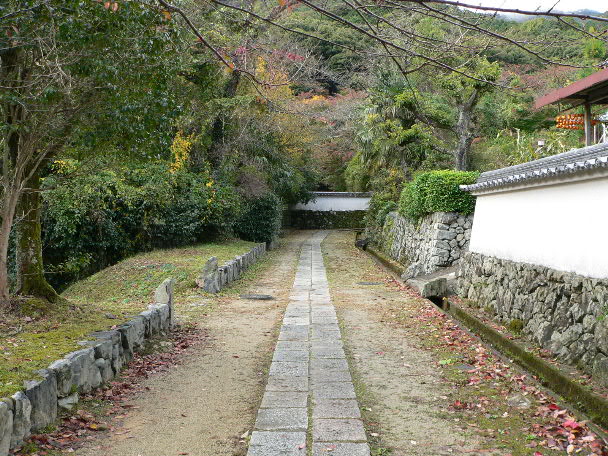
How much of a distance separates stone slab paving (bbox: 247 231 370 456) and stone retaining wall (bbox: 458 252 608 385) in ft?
7.21

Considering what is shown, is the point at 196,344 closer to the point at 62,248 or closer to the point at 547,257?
the point at 547,257

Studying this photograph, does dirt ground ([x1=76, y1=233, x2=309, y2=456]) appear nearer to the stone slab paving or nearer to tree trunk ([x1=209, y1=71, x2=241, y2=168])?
the stone slab paving

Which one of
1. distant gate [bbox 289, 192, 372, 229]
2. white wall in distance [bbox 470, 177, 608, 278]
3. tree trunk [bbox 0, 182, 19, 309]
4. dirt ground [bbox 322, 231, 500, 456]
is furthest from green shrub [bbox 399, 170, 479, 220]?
distant gate [bbox 289, 192, 372, 229]

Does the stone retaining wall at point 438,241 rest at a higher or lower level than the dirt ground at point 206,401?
higher

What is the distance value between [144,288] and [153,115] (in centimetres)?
641

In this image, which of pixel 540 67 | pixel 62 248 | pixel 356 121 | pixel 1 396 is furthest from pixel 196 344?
pixel 540 67

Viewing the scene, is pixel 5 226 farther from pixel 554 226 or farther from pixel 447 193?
pixel 447 193

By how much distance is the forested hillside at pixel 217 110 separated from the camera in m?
5.19

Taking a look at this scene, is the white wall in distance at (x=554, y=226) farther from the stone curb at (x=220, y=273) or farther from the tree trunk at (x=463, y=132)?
the tree trunk at (x=463, y=132)

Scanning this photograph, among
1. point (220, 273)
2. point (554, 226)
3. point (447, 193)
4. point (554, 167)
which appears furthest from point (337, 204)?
point (554, 167)

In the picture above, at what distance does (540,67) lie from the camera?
23297mm

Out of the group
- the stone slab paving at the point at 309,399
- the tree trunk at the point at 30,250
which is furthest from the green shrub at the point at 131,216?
the stone slab paving at the point at 309,399

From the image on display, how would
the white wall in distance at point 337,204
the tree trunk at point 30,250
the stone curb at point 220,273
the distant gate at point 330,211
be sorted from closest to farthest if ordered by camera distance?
the tree trunk at point 30,250
the stone curb at point 220,273
the distant gate at point 330,211
the white wall in distance at point 337,204

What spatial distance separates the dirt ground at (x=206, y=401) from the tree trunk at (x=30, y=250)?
78.5 inches
